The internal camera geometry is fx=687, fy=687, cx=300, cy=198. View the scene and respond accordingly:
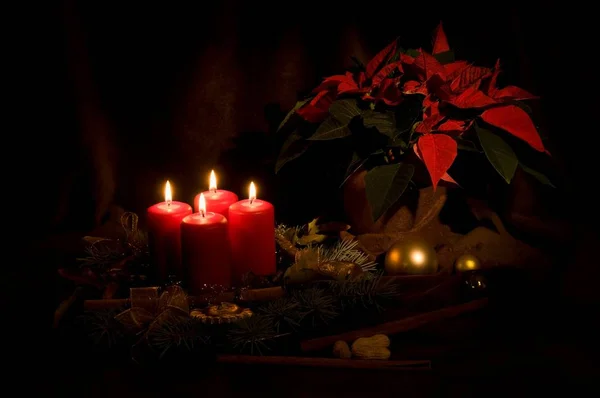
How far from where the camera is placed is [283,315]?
1.23 m

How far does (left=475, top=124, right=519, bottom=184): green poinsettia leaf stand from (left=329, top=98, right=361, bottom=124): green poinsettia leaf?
269 millimetres

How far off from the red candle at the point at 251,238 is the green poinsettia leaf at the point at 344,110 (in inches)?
10.7

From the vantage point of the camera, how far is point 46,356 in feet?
4.03

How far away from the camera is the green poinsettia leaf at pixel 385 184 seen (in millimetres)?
1385

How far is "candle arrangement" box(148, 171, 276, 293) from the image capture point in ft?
4.31

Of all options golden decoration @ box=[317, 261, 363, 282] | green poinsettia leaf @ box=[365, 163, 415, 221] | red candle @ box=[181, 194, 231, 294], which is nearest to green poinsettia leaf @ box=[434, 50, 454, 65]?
green poinsettia leaf @ box=[365, 163, 415, 221]

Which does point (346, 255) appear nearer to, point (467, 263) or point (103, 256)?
point (467, 263)

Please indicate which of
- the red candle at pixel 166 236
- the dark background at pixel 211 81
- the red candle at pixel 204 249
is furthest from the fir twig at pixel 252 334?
the dark background at pixel 211 81

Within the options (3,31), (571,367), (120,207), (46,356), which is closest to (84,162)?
(120,207)

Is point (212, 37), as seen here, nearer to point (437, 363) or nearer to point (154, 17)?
point (154, 17)

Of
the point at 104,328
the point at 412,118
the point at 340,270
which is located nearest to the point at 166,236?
the point at 104,328

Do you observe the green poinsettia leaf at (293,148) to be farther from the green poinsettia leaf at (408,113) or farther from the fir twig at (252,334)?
the fir twig at (252,334)

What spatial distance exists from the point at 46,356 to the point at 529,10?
4.76 feet

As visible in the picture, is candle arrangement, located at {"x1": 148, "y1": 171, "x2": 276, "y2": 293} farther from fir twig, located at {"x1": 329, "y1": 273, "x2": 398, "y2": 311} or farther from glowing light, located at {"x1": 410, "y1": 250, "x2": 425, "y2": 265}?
glowing light, located at {"x1": 410, "y1": 250, "x2": 425, "y2": 265}
